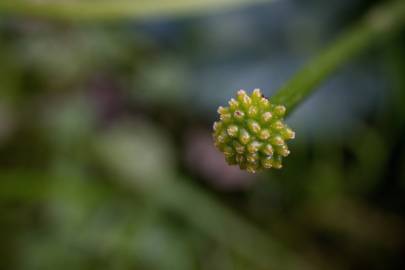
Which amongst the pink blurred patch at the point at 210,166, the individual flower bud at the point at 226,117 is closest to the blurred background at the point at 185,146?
the pink blurred patch at the point at 210,166

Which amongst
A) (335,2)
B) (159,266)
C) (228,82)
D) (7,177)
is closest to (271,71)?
(228,82)

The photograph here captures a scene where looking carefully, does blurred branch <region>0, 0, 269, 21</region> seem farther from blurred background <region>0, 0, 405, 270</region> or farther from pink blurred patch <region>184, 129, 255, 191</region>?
pink blurred patch <region>184, 129, 255, 191</region>

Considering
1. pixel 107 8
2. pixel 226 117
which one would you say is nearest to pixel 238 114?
pixel 226 117

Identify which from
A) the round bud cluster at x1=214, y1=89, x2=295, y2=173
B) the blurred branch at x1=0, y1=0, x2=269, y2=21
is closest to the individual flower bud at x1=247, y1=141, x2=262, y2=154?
the round bud cluster at x1=214, y1=89, x2=295, y2=173

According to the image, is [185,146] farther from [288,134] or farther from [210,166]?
[288,134]

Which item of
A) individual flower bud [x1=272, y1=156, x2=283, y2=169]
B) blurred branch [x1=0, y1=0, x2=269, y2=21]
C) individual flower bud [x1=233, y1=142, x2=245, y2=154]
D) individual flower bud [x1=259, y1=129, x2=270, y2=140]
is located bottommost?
individual flower bud [x1=233, y1=142, x2=245, y2=154]

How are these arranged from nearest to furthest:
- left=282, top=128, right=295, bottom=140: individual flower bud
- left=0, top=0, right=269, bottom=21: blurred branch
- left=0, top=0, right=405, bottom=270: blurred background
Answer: left=282, top=128, right=295, bottom=140: individual flower bud
left=0, top=0, right=269, bottom=21: blurred branch
left=0, top=0, right=405, bottom=270: blurred background
